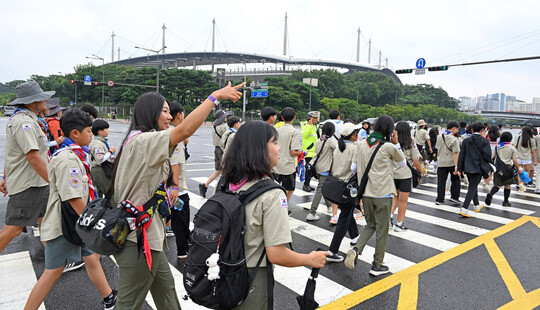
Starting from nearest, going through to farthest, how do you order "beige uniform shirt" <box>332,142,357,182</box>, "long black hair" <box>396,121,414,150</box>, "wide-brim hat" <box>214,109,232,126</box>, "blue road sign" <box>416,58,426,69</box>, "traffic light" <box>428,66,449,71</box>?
"beige uniform shirt" <box>332,142,357,182</box>, "long black hair" <box>396,121,414,150</box>, "wide-brim hat" <box>214,109,232,126</box>, "traffic light" <box>428,66,449,71</box>, "blue road sign" <box>416,58,426,69</box>

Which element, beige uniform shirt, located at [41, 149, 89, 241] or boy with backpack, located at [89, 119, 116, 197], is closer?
beige uniform shirt, located at [41, 149, 89, 241]

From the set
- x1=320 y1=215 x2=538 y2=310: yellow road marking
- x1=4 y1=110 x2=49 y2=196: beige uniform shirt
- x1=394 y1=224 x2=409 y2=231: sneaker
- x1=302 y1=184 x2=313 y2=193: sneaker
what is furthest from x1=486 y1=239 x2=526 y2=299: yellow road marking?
x1=4 y1=110 x2=49 y2=196: beige uniform shirt

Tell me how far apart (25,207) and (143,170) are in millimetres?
2302

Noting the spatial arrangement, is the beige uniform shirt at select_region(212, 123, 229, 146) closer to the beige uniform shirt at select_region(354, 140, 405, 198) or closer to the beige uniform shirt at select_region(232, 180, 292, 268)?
the beige uniform shirt at select_region(354, 140, 405, 198)

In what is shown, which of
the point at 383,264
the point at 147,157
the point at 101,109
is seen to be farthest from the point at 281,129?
the point at 101,109

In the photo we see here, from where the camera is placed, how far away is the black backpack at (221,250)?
177 cm

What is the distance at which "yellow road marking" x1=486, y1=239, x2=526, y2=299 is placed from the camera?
12.7 feet

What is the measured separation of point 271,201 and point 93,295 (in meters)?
2.69

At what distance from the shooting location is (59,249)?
2811mm

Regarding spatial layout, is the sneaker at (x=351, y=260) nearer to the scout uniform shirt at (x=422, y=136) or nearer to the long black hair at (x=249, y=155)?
the long black hair at (x=249, y=155)

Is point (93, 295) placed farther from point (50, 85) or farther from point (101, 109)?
point (50, 85)

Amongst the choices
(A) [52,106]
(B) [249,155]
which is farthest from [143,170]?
(A) [52,106]

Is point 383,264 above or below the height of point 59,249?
below

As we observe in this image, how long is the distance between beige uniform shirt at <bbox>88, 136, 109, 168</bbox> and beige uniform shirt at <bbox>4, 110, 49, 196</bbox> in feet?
3.03
